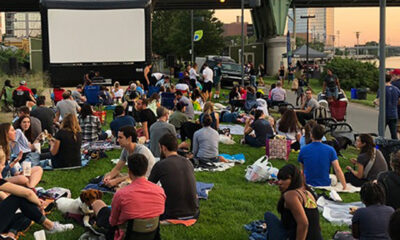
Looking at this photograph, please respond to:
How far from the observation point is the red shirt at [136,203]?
5.29m

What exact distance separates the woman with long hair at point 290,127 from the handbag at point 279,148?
65cm

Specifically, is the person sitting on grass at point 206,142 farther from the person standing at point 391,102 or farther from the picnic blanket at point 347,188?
the person standing at point 391,102

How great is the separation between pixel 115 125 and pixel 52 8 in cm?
1490

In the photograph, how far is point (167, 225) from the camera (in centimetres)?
675

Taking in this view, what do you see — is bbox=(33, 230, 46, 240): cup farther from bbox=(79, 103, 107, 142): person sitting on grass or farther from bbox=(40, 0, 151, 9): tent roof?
bbox=(40, 0, 151, 9): tent roof

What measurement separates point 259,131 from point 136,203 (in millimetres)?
8083

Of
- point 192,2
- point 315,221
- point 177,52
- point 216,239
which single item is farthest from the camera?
point 177,52

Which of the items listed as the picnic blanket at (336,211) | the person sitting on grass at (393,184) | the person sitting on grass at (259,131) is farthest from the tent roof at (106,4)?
the person sitting on grass at (393,184)

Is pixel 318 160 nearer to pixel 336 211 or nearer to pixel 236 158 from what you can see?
pixel 336 211

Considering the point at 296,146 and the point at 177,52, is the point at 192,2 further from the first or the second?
the point at 296,146

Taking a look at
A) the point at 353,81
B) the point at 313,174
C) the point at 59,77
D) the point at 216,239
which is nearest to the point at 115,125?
the point at 313,174

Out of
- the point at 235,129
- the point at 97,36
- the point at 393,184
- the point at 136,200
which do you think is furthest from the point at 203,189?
the point at 97,36

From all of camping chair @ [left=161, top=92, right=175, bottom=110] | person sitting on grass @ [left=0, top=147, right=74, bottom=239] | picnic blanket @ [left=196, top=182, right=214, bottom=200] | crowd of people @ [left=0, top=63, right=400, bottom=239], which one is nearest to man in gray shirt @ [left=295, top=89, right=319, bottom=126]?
crowd of people @ [left=0, top=63, right=400, bottom=239]

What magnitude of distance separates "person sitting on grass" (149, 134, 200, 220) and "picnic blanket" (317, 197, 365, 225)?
200cm
